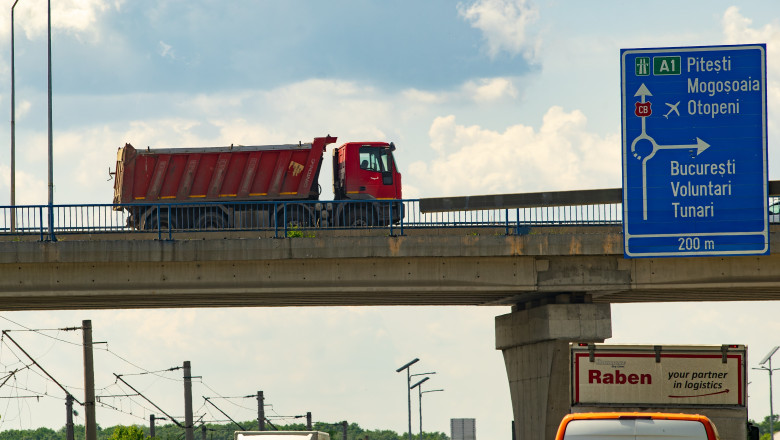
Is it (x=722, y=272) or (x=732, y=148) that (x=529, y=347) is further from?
(x=732, y=148)

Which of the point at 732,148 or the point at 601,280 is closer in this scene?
the point at 732,148

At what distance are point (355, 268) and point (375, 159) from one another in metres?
13.0

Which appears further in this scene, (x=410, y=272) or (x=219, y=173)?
(x=219, y=173)

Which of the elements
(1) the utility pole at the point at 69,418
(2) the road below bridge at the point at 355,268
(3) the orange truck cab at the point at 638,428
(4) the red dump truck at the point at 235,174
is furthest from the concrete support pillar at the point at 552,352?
(1) the utility pole at the point at 69,418

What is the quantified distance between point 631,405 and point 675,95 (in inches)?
444

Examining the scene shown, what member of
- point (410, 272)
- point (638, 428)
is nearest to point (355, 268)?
point (410, 272)

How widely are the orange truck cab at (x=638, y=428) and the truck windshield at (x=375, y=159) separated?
2826 centimetres

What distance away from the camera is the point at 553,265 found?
1249 inches

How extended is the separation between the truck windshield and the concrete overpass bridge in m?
A: 10.9

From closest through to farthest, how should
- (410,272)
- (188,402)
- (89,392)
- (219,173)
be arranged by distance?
(410,272) < (89,392) < (219,173) < (188,402)

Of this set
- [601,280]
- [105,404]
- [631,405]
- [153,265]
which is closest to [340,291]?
[153,265]

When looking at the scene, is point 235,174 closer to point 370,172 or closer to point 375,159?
point 370,172

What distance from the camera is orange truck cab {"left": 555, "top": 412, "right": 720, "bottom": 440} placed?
15734 mm

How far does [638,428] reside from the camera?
1584 cm
